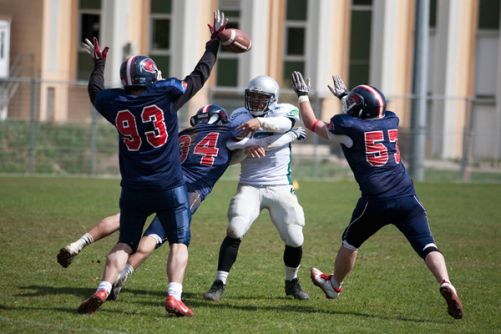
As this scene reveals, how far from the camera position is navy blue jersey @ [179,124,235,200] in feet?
27.2

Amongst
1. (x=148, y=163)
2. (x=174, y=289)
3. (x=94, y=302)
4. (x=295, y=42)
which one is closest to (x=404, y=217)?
(x=174, y=289)

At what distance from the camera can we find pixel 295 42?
31047 millimetres

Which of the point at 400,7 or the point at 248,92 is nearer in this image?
the point at 248,92

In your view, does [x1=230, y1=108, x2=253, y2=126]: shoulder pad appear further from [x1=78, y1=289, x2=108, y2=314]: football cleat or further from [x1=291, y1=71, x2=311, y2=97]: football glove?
[x1=78, y1=289, x2=108, y2=314]: football cleat

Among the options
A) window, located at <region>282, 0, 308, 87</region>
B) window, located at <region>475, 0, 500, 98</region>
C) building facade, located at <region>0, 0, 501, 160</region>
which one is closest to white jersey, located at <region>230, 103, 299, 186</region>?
building facade, located at <region>0, 0, 501, 160</region>

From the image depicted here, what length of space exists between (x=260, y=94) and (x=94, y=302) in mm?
2497

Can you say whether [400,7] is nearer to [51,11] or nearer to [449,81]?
[449,81]

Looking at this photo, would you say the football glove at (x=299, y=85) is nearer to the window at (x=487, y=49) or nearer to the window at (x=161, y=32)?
the window at (x=161, y=32)

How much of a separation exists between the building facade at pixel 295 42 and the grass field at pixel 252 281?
47.3ft

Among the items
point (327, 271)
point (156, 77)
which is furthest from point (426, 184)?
point (156, 77)

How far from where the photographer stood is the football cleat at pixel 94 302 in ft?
23.0

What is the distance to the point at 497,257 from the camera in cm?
1118

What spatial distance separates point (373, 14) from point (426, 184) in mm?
9936

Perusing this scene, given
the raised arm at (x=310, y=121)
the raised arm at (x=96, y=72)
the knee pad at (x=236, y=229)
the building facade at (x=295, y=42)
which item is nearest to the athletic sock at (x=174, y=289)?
the knee pad at (x=236, y=229)
